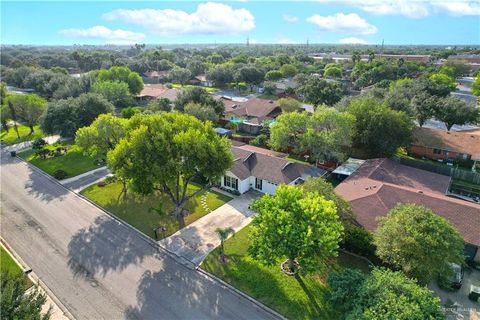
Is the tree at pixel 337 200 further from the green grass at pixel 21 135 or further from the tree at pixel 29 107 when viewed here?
the tree at pixel 29 107

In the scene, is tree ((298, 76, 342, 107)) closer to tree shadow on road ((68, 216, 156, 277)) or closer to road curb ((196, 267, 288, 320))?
tree shadow on road ((68, 216, 156, 277))

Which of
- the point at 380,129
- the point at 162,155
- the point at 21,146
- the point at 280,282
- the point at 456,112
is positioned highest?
the point at 456,112

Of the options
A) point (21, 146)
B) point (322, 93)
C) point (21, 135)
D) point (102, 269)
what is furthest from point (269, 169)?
point (21, 135)

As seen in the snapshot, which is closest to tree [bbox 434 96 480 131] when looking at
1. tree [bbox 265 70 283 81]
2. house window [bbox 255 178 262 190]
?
house window [bbox 255 178 262 190]

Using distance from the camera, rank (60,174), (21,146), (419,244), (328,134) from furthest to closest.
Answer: (21,146)
(60,174)
(328,134)
(419,244)

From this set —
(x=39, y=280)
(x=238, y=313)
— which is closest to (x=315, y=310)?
(x=238, y=313)

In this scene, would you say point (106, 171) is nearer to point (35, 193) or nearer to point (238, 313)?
point (35, 193)

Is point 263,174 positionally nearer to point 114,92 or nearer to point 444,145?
point 444,145
